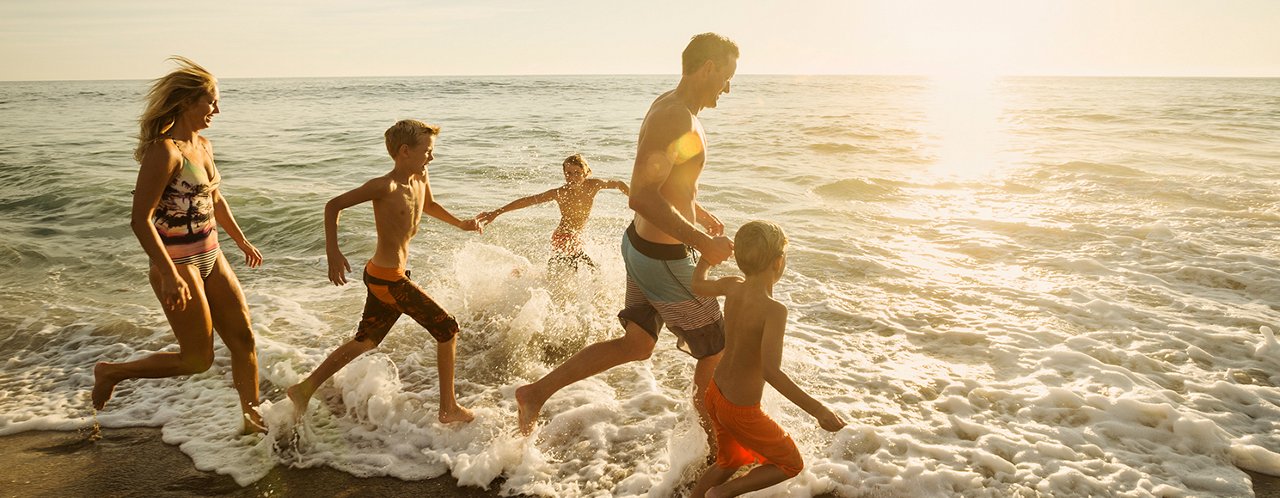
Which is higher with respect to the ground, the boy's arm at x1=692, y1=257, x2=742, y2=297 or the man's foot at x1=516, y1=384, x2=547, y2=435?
the boy's arm at x1=692, y1=257, x2=742, y2=297


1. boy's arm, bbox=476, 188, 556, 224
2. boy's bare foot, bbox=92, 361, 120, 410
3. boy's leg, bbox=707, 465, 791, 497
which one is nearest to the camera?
boy's leg, bbox=707, 465, 791, 497

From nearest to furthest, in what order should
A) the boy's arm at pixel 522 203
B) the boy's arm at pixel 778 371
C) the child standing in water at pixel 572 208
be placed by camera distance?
1. the boy's arm at pixel 778 371
2. the boy's arm at pixel 522 203
3. the child standing in water at pixel 572 208

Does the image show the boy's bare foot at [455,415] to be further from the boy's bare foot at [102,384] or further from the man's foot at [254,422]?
the boy's bare foot at [102,384]

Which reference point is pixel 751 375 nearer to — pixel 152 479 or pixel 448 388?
pixel 448 388

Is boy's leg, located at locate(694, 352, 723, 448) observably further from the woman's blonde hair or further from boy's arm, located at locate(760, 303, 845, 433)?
the woman's blonde hair

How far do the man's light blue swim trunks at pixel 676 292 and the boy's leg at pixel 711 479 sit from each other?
1.83 ft

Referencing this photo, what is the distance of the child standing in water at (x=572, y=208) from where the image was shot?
20.8 ft

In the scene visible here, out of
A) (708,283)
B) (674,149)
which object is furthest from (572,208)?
(708,283)

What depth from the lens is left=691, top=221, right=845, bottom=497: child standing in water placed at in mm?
3020

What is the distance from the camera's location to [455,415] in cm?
440

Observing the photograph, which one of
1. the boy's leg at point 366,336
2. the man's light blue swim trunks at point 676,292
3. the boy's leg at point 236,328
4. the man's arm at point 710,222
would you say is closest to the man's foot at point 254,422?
the boy's leg at point 236,328

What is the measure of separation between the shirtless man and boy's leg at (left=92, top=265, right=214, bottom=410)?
189cm

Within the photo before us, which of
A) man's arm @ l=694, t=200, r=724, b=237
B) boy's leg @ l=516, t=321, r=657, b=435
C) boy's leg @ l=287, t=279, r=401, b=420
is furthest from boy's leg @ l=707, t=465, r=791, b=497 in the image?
boy's leg @ l=287, t=279, r=401, b=420

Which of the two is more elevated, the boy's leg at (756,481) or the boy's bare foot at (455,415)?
the boy's leg at (756,481)
